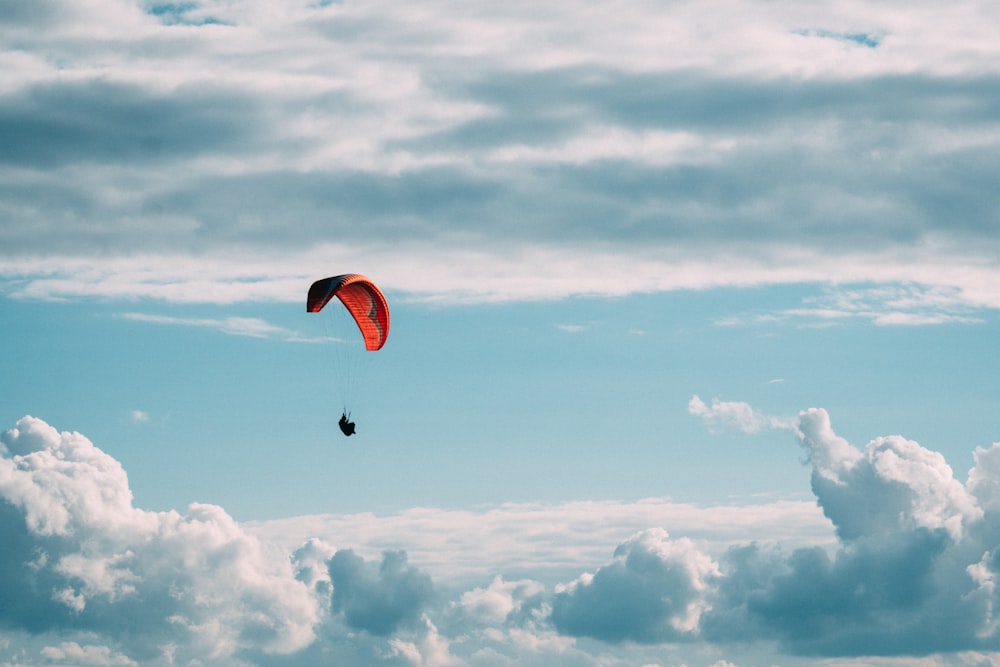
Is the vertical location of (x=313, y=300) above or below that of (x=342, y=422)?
above

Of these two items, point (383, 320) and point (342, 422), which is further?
point (383, 320)

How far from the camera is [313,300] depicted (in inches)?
3565

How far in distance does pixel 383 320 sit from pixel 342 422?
34.8ft

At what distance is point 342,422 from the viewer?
305ft

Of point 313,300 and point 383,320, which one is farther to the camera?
point 383,320

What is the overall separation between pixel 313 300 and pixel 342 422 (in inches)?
351

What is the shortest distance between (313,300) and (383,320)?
10632mm

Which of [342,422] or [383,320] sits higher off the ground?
[383,320]

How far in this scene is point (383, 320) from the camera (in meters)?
100
